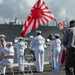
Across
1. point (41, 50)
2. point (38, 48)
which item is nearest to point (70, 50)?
point (38, 48)

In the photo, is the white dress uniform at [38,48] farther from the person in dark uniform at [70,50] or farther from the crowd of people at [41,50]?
the person in dark uniform at [70,50]

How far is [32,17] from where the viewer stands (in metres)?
13.1

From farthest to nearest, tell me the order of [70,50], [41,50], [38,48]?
[41,50], [38,48], [70,50]

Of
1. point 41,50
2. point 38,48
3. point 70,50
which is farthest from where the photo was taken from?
point 41,50

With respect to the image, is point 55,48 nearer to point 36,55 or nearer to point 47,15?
point 36,55

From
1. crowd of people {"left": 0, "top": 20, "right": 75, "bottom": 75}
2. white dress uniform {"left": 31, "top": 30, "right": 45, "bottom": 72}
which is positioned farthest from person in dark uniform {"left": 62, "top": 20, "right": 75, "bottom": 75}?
A: white dress uniform {"left": 31, "top": 30, "right": 45, "bottom": 72}

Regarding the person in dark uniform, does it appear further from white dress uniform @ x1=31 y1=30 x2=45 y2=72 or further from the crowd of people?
white dress uniform @ x1=31 y1=30 x2=45 y2=72

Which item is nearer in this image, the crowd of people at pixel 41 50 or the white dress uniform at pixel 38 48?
the crowd of people at pixel 41 50

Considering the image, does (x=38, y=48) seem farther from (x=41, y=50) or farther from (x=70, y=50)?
(x=70, y=50)

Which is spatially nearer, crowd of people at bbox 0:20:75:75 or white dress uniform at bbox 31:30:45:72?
crowd of people at bbox 0:20:75:75

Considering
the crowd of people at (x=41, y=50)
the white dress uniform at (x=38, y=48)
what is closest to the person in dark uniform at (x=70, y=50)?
the crowd of people at (x=41, y=50)

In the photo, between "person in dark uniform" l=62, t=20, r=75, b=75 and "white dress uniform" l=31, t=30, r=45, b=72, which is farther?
"white dress uniform" l=31, t=30, r=45, b=72

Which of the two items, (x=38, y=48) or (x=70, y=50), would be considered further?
(x=38, y=48)

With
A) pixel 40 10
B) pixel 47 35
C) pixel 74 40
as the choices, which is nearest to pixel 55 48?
pixel 40 10
